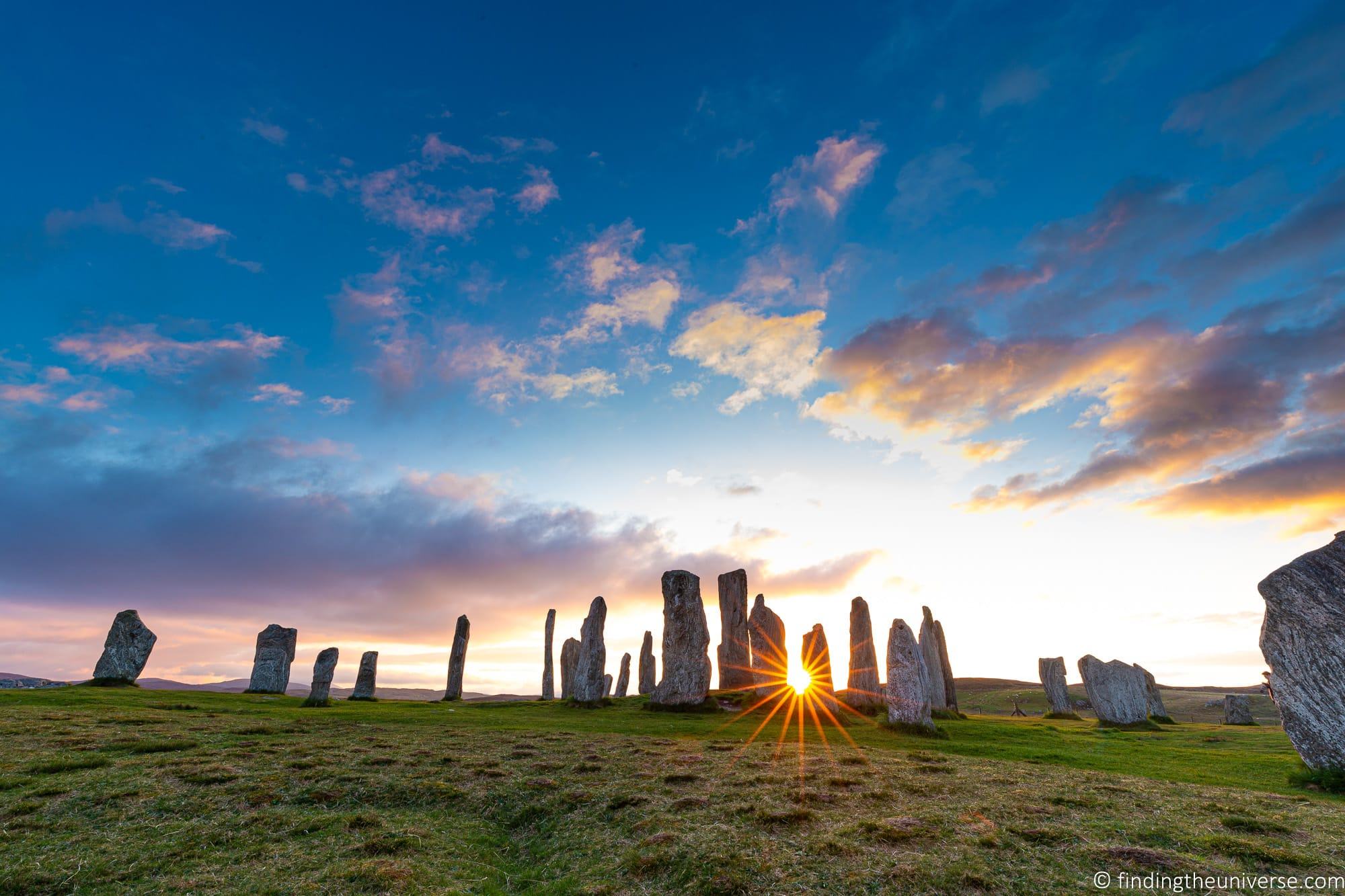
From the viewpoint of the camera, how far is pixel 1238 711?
125 feet

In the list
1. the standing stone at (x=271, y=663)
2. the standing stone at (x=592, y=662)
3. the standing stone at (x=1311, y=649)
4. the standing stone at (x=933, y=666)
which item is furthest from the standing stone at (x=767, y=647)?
the standing stone at (x=271, y=663)

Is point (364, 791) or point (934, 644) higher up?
point (934, 644)

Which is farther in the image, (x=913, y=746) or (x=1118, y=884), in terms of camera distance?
(x=913, y=746)

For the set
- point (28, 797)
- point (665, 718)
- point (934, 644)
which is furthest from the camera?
point (934, 644)

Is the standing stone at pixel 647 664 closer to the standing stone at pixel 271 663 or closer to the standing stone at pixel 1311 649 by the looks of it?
the standing stone at pixel 271 663

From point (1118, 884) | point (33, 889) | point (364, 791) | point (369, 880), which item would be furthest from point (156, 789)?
point (1118, 884)

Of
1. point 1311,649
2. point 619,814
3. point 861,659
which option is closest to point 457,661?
point 861,659

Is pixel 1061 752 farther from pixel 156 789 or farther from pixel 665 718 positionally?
pixel 156 789

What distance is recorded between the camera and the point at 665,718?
29875mm

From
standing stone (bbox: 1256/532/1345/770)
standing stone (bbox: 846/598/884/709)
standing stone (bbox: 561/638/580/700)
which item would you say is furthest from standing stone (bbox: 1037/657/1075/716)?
standing stone (bbox: 561/638/580/700)

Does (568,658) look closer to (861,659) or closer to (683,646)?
(683,646)

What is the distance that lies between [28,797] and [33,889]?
19.5 feet

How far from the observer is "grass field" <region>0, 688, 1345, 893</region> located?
8805 mm

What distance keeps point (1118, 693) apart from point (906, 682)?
16.9 m
